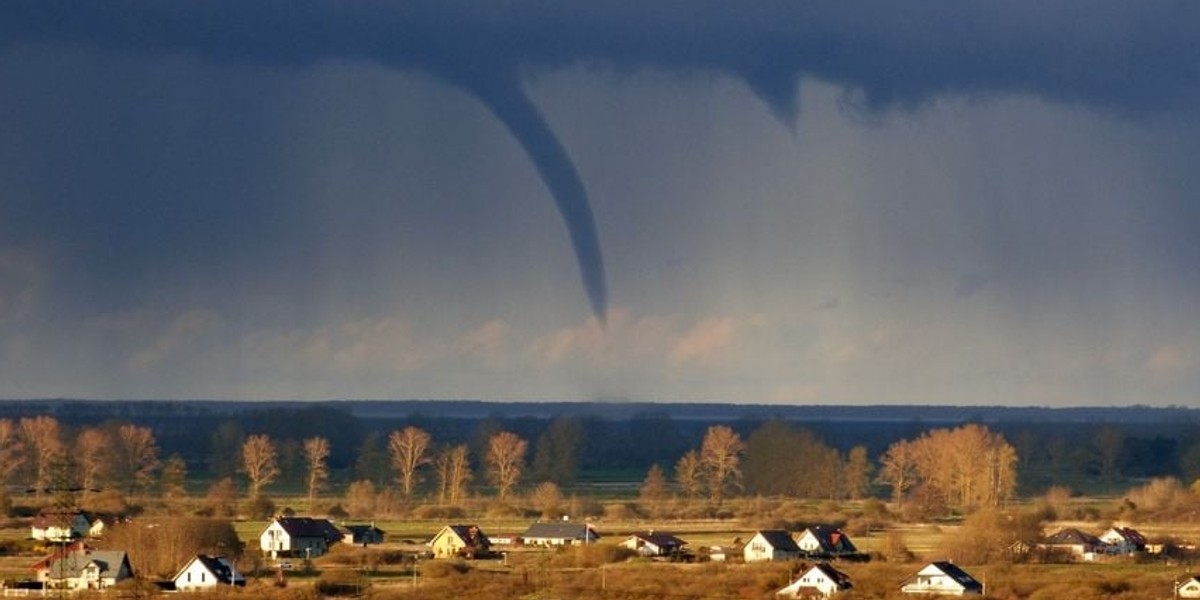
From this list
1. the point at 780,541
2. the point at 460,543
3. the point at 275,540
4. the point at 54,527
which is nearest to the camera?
the point at 780,541

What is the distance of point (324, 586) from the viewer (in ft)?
190

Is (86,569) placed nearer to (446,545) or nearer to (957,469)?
(446,545)

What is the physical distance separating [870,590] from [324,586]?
1437 cm

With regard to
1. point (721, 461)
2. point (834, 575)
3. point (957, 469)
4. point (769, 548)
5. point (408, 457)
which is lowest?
point (834, 575)

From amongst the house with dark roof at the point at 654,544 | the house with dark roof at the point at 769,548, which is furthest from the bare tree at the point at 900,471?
the house with dark roof at the point at 769,548

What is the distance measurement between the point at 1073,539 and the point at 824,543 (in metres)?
8.26

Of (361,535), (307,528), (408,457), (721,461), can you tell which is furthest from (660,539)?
(408,457)

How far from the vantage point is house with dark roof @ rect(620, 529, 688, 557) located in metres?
70.0

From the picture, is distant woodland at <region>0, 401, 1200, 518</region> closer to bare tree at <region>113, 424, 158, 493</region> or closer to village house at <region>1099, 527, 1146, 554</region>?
bare tree at <region>113, 424, 158, 493</region>

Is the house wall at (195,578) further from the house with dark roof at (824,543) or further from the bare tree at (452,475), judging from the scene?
the bare tree at (452,475)

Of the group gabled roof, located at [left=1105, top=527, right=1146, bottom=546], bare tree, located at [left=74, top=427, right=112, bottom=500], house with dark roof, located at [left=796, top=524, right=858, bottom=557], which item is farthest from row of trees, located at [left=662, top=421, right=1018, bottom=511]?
house with dark roof, located at [left=796, top=524, right=858, bottom=557]

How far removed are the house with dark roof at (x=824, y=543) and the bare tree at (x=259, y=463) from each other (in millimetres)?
37749

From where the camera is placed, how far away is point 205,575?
59.8 meters

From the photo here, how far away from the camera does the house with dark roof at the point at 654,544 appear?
230 feet
